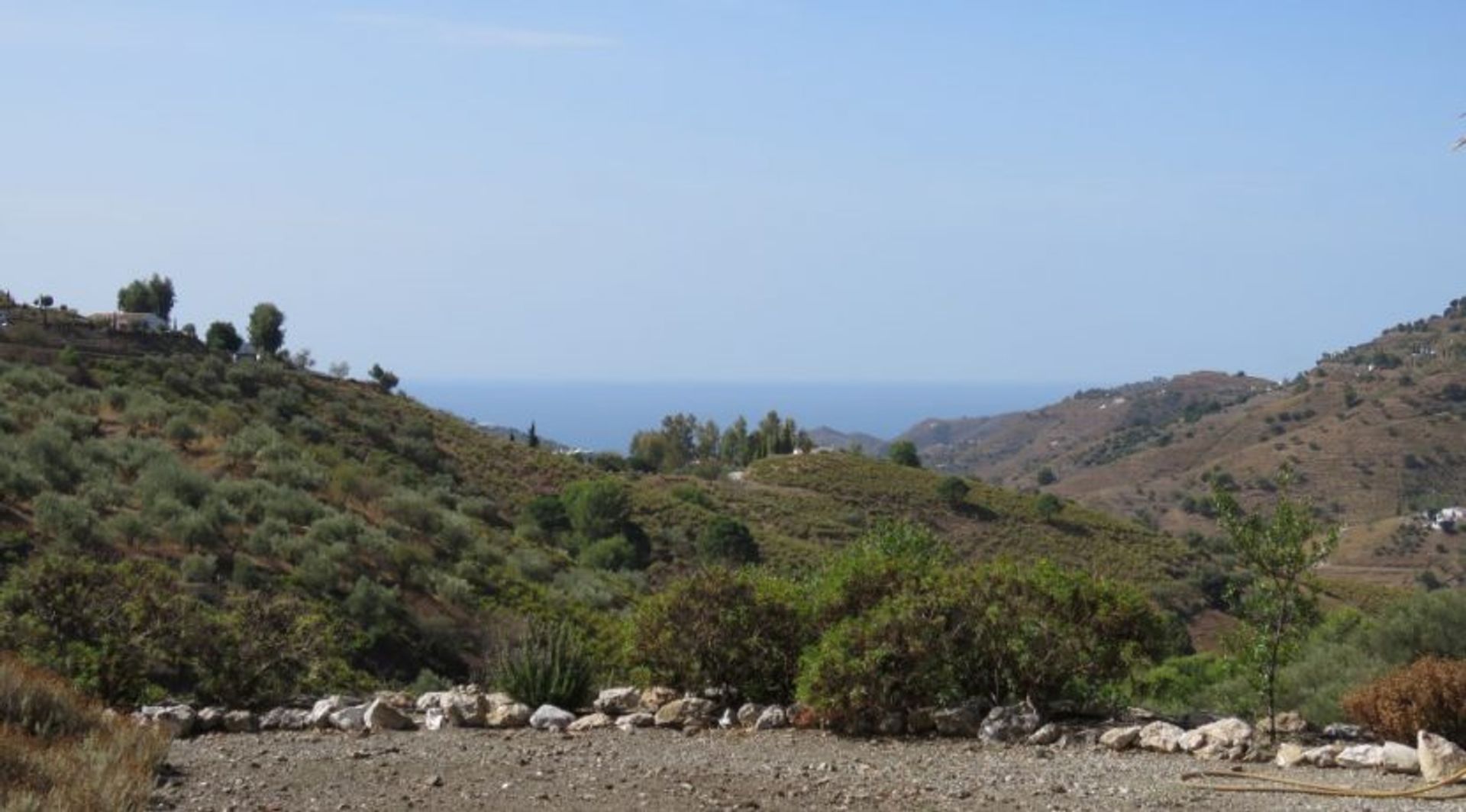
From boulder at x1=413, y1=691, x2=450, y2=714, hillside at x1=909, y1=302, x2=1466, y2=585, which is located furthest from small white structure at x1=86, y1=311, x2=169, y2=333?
boulder at x1=413, y1=691, x2=450, y2=714

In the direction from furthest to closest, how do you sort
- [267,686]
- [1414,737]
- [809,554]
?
[809,554]
[267,686]
[1414,737]

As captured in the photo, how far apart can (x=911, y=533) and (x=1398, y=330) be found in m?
143

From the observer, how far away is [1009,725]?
1169 cm

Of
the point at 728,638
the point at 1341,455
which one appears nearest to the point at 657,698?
the point at 728,638

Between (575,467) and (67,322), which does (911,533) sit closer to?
(575,467)

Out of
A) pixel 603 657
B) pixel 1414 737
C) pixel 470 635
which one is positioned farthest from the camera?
pixel 470 635

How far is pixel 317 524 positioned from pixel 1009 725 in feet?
64.8

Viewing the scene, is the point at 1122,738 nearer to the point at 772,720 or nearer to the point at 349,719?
the point at 772,720

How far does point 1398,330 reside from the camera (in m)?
145

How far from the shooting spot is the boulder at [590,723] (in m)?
12.4

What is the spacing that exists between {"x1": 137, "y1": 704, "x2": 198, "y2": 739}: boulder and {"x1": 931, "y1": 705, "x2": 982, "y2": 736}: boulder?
590 centimetres

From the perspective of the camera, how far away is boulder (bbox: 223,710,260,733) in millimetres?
12430

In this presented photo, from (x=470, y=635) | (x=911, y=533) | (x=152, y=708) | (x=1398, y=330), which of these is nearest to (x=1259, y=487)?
(x=1398, y=330)

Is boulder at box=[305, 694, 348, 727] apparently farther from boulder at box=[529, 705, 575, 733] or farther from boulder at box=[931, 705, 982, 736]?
boulder at box=[931, 705, 982, 736]
